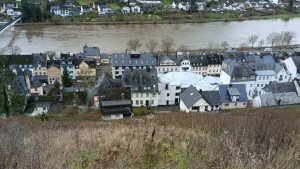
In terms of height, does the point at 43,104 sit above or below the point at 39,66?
below

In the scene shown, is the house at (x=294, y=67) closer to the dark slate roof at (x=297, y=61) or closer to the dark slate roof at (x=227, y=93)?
the dark slate roof at (x=297, y=61)

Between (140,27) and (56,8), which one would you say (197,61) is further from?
(56,8)

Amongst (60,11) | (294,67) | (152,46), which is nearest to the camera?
(294,67)

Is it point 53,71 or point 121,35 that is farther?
point 121,35

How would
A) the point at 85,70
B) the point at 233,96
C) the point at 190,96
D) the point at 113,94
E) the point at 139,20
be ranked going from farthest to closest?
1. the point at 139,20
2. the point at 85,70
3. the point at 233,96
4. the point at 190,96
5. the point at 113,94

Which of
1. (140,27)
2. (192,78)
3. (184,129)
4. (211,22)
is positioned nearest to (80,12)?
(140,27)

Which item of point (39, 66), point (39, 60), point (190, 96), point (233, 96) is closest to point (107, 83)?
point (190, 96)

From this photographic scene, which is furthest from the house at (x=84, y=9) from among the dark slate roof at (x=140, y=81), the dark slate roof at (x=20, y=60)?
the dark slate roof at (x=140, y=81)

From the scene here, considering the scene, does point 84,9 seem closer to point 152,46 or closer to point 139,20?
point 139,20
